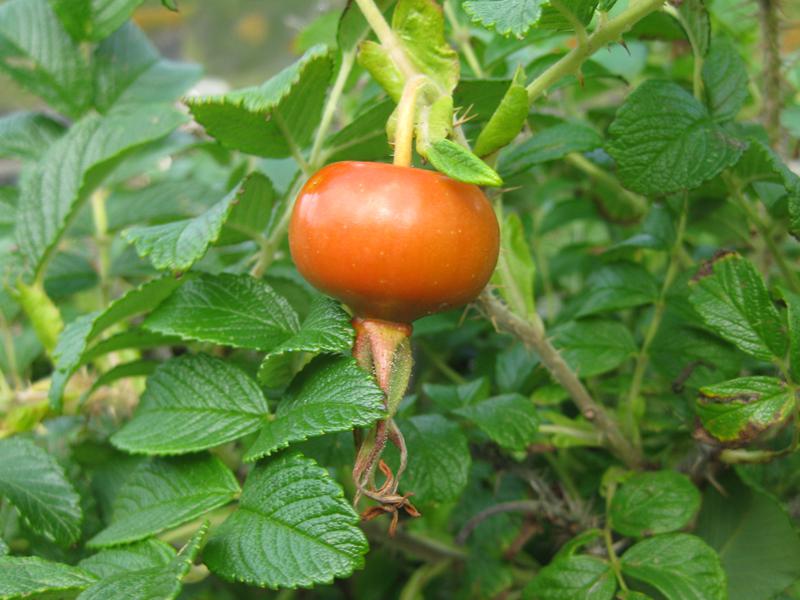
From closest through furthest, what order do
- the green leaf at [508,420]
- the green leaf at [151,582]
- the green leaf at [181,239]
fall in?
the green leaf at [151,582], the green leaf at [181,239], the green leaf at [508,420]

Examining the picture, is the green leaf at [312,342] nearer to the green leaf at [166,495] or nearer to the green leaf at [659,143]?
the green leaf at [166,495]

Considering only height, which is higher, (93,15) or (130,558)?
(93,15)

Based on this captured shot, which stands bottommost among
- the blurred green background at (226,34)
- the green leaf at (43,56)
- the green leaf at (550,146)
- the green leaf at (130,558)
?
the blurred green background at (226,34)

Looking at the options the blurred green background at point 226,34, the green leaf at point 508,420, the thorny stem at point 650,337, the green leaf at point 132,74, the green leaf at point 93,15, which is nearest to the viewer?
the green leaf at point 508,420

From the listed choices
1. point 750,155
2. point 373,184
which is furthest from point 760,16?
point 373,184

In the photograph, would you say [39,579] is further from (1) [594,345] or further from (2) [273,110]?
(1) [594,345]

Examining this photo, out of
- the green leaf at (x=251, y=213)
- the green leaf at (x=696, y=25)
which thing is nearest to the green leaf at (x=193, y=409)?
the green leaf at (x=251, y=213)

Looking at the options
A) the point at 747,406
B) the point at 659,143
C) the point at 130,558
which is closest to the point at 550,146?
the point at 659,143
